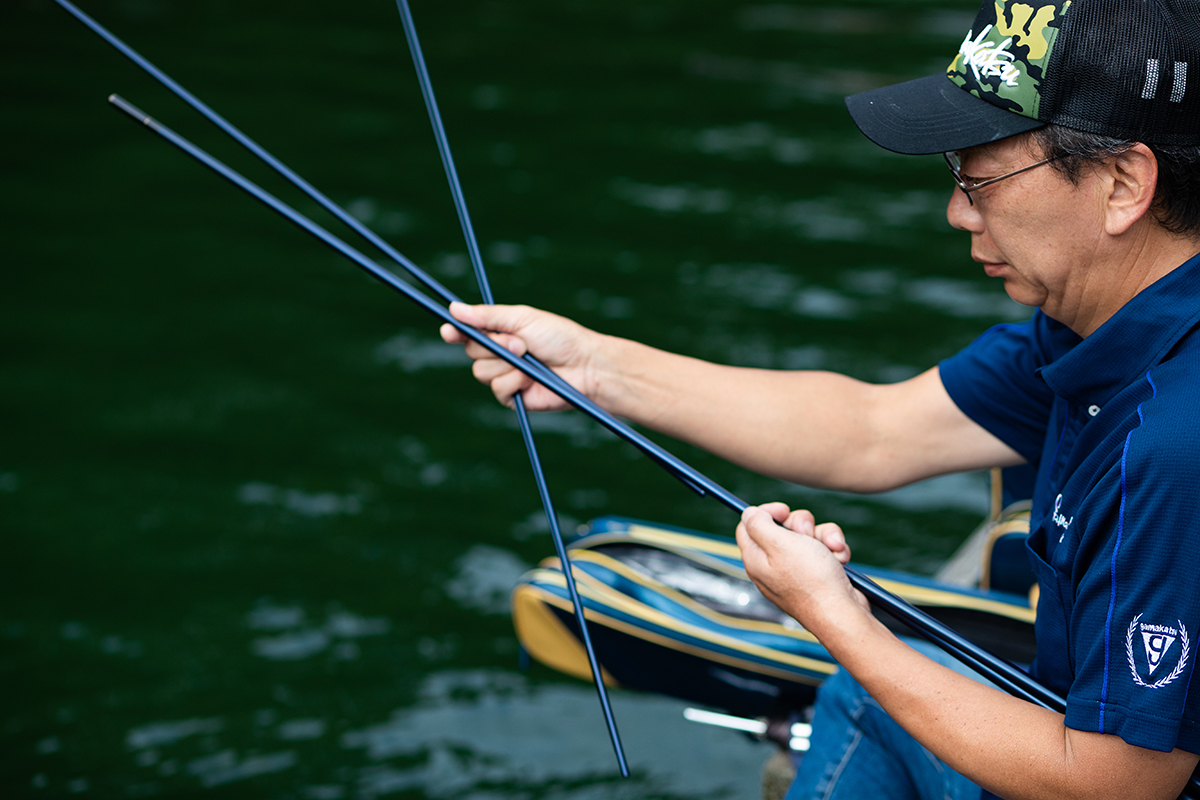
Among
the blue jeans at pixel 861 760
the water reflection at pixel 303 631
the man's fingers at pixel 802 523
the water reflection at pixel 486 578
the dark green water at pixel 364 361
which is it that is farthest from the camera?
the water reflection at pixel 486 578

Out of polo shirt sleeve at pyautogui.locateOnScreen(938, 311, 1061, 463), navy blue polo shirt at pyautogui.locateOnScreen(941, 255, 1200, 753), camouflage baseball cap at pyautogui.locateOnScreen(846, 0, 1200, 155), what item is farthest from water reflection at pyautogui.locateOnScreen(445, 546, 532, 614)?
camouflage baseball cap at pyautogui.locateOnScreen(846, 0, 1200, 155)

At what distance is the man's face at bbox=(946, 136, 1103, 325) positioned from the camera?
56.8 inches

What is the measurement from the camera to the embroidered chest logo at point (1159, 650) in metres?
1.29

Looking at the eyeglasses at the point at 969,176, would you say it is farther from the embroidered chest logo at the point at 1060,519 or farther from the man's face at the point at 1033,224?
the embroidered chest logo at the point at 1060,519

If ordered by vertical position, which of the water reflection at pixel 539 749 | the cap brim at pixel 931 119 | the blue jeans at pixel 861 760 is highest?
the cap brim at pixel 931 119

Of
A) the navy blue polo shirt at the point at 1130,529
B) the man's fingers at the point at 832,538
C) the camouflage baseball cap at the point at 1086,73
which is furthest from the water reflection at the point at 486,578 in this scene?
the camouflage baseball cap at the point at 1086,73

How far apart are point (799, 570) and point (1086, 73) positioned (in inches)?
26.8

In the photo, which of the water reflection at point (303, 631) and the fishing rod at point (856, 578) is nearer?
the fishing rod at point (856, 578)

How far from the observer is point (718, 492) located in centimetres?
174

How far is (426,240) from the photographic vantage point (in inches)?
233

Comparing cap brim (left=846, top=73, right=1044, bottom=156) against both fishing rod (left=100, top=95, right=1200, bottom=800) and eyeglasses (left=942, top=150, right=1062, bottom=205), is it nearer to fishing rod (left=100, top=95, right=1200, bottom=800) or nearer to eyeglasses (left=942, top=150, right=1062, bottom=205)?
eyeglasses (left=942, top=150, right=1062, bottom=205)

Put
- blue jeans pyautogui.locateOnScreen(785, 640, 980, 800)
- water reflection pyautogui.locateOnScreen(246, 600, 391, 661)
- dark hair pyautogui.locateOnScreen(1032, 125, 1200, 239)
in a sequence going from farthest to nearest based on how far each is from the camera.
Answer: water reflection pyautogui.locateOnScreen(246, 600, 391, 661)
blue jeans pyautogui.locateOnScreen(785, 640, 980, 800)
dark hair pyautogui.locateOnScreen(1032, 125, 1200, 239)

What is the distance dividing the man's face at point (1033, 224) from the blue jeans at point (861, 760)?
68 cm

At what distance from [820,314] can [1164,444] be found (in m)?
4.10
